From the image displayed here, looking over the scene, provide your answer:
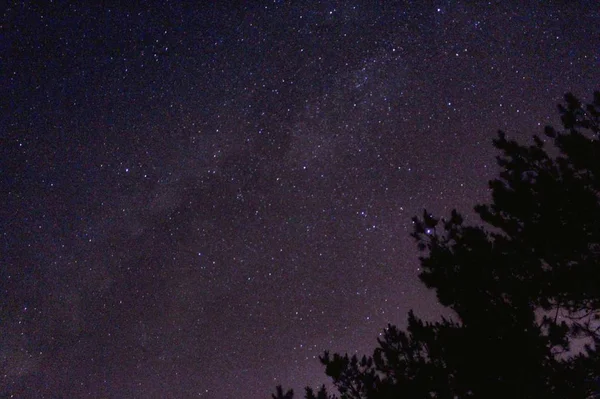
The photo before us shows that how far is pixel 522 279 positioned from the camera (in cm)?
750

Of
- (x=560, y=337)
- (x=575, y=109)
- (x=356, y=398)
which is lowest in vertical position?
(x=560, y=337)

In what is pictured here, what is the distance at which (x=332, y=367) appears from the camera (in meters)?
9.83

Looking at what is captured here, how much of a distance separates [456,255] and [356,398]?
4.10m

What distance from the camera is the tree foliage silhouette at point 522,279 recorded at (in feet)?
22.3

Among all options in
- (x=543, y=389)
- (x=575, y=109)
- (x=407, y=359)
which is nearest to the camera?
(x=543, y=389)

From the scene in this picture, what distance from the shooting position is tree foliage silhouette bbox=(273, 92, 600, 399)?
22.3 feet

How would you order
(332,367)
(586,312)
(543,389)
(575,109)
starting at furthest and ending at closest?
1. (332,367)
2. (575,109)
3. (586,312)
4. (543,389)

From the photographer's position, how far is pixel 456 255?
7.90 m

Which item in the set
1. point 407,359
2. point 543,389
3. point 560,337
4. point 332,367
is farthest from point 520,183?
point 332,367

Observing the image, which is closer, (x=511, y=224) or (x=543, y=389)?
(x=543, y=389)

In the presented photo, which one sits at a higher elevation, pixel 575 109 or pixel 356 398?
pixel 575 109

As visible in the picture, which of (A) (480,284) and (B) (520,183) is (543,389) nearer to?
(A) (480,284)

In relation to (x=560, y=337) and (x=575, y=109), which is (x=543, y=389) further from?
(x=575, y=109)

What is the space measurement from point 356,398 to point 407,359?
1.54 m
